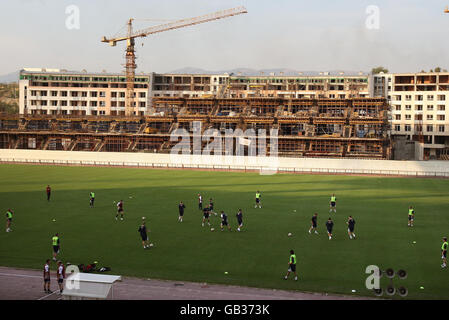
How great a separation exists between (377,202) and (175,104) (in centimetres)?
8311

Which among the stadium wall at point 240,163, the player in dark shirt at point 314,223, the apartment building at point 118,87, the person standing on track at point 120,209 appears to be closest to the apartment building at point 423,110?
the apartment building at point 118,87

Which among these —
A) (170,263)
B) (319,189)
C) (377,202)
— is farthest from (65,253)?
(319,189)

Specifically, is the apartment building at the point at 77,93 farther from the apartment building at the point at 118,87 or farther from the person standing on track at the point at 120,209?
the person standing on track at the point at 120,209

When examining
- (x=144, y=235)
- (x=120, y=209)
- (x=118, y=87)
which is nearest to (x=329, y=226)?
(x=144, y=235)

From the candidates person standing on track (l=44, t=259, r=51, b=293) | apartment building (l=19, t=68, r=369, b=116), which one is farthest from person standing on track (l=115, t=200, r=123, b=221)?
apartment building (l=19, t=68, r=369, b=116)

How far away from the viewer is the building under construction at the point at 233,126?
99688mm

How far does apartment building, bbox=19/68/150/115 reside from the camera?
145125 mm

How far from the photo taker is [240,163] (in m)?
76.9

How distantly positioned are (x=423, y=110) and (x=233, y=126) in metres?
53.1

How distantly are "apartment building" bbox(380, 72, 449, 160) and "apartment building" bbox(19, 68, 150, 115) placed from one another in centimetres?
7329

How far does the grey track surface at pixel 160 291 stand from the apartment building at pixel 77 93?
125 m

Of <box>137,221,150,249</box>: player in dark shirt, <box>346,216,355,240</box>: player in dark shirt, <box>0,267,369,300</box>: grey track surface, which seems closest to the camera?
<box>0,267,369,300</box>: grey track surface

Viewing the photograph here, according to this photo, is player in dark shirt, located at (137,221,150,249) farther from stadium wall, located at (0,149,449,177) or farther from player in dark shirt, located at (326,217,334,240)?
stadium wall, located at (0,149,449,177)
